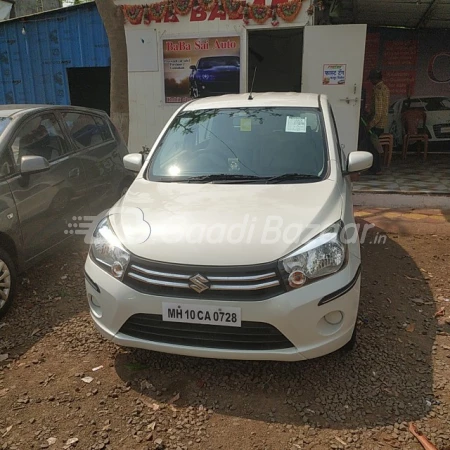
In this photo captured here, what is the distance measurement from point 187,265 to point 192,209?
1.68ft

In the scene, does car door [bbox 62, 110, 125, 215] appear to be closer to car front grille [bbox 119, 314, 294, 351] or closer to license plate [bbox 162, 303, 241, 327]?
car front grille [bbox 119, 314, 294, 351]

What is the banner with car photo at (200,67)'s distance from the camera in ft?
25.6

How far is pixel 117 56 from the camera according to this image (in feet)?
22.6

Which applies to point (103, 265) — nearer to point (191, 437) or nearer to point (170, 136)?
point (191, 437)

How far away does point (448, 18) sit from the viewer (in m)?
9.83

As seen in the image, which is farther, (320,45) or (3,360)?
(320,45)

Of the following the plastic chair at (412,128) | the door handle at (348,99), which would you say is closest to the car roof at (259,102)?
the door handle at (348,99)

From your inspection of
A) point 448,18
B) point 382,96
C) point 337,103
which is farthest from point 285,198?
point 448,18

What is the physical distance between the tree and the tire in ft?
13.5

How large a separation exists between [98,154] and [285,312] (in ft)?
11.1

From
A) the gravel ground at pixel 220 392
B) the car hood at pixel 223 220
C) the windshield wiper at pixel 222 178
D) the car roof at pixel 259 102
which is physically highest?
the car roof at pixel 259 102

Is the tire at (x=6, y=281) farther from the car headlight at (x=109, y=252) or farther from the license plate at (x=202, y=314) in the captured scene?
the license plate at (x=202, y=314)

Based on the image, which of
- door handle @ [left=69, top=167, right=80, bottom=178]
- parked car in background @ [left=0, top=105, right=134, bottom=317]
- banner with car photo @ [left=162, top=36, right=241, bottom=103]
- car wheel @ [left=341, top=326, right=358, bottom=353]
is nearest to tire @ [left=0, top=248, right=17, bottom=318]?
parked car in background @ [left=0, top=105, right=134, bottom=317]

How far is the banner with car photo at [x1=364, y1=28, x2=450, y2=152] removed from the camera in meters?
11.5
